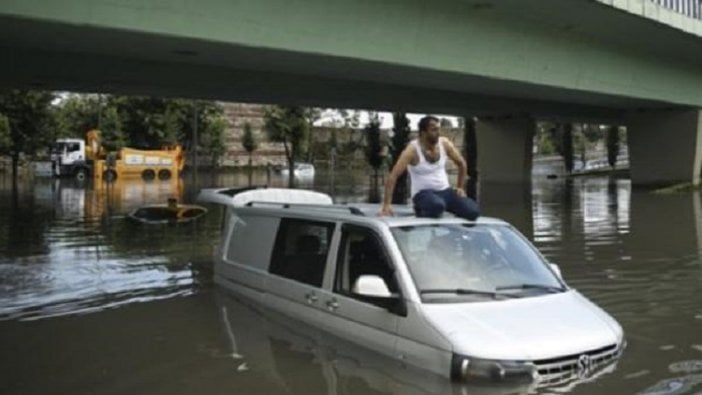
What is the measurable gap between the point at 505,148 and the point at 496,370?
38809mm

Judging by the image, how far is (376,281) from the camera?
6.57 metres

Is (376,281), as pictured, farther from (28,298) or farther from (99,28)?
(99,28)

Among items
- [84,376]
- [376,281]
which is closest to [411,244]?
[376,281]

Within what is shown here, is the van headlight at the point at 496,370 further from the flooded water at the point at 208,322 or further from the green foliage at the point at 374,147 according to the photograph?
the green foliage at the point at 374,147

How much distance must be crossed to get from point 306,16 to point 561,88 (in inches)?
442

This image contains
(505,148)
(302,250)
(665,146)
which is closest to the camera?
(302,250)

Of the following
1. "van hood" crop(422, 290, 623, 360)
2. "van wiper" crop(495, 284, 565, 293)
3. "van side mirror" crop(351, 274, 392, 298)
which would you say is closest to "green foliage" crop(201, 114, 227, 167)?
"van side mirror" crop(351, 274, 392, 298)

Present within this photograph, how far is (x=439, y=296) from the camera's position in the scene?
6.43 metres

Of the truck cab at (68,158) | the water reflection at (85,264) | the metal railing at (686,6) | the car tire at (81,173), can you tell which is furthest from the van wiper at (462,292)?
the truck cab at (68,158)

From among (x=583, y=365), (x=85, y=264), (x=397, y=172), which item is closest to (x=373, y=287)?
(x=583, y=365)

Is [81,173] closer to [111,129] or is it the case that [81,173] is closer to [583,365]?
[111,129]

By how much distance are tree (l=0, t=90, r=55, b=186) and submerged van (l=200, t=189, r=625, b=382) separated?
51857 mm

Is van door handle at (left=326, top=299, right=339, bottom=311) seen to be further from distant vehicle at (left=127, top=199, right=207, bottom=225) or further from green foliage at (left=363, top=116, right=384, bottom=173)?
green foliage at (left=363, top=116, right=384, bottom=173)

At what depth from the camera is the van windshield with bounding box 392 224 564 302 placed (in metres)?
6.54
